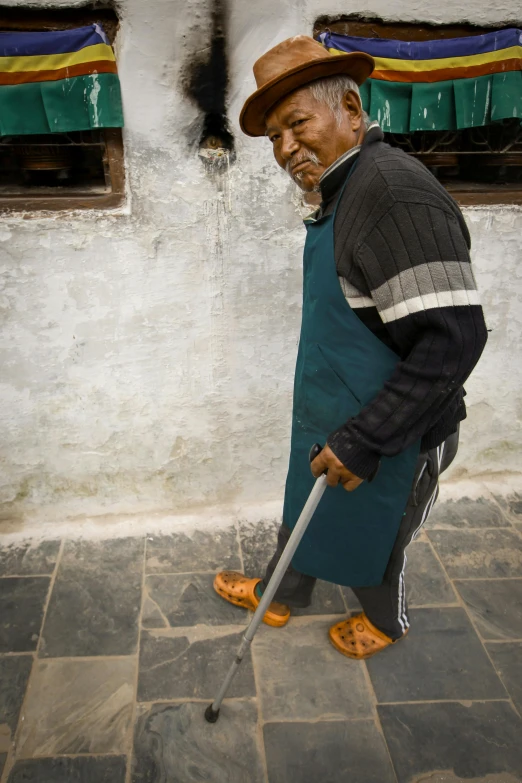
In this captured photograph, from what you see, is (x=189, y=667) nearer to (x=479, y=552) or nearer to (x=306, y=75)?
(x=479, y=552)

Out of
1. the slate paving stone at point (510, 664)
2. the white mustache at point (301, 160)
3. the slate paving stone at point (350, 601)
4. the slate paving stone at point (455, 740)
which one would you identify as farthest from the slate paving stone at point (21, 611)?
the white mustache at point (301, 160)

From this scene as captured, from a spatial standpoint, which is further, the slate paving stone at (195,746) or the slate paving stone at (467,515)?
the slate paving stone at (467,515)

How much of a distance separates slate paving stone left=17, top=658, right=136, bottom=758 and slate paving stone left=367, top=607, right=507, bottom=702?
1062 mm

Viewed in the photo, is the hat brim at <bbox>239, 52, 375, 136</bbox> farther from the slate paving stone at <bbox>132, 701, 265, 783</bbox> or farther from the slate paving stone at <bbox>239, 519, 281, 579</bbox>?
the slate paving stone at <bbox>132, 701, 265, 783</bbox>

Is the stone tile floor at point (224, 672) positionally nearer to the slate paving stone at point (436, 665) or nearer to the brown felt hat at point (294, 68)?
the slate paving stone at point (436, 665)

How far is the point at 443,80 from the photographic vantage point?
8.34 feet

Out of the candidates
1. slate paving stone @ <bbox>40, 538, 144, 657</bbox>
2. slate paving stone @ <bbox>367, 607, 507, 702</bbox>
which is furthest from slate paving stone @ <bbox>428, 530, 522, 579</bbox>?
slate paving stone @ <bbox>40, 538, 144, 657</bbox>

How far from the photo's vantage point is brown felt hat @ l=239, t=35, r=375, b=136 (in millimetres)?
1625

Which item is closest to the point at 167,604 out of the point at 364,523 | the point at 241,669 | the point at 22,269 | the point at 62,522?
the point at 241,669

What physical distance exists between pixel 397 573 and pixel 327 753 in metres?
0.72

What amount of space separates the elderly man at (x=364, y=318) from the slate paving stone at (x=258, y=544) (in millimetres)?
762

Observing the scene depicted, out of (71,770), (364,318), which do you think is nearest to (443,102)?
(364,318)

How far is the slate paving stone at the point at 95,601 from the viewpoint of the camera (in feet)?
8.10

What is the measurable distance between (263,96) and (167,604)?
87.5 inches
